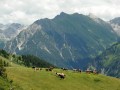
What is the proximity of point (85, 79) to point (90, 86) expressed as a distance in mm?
7324

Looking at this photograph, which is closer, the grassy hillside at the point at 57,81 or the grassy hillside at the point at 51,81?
the grassy hillside at the point at 51,81

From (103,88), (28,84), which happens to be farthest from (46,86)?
(103,88)

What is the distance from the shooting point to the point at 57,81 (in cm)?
11588

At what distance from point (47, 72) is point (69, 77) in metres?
8.27

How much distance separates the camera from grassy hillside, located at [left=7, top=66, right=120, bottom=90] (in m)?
106

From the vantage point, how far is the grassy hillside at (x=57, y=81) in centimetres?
10636

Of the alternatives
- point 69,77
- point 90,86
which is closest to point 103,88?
point 90,86

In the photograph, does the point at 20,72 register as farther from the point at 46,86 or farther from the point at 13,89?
the point at 13,89

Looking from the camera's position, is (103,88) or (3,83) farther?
(103,88)

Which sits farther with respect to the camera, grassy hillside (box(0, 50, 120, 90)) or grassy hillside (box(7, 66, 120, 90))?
grassy hillside (box(7, 66, 120, 90))

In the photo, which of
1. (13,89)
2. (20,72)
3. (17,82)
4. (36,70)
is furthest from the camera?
(36,70)

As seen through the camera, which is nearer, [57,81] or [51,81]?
[51,81]

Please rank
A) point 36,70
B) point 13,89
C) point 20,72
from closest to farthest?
point 13,89, point 20,72, point 36,70

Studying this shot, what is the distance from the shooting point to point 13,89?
95500 millimetres
